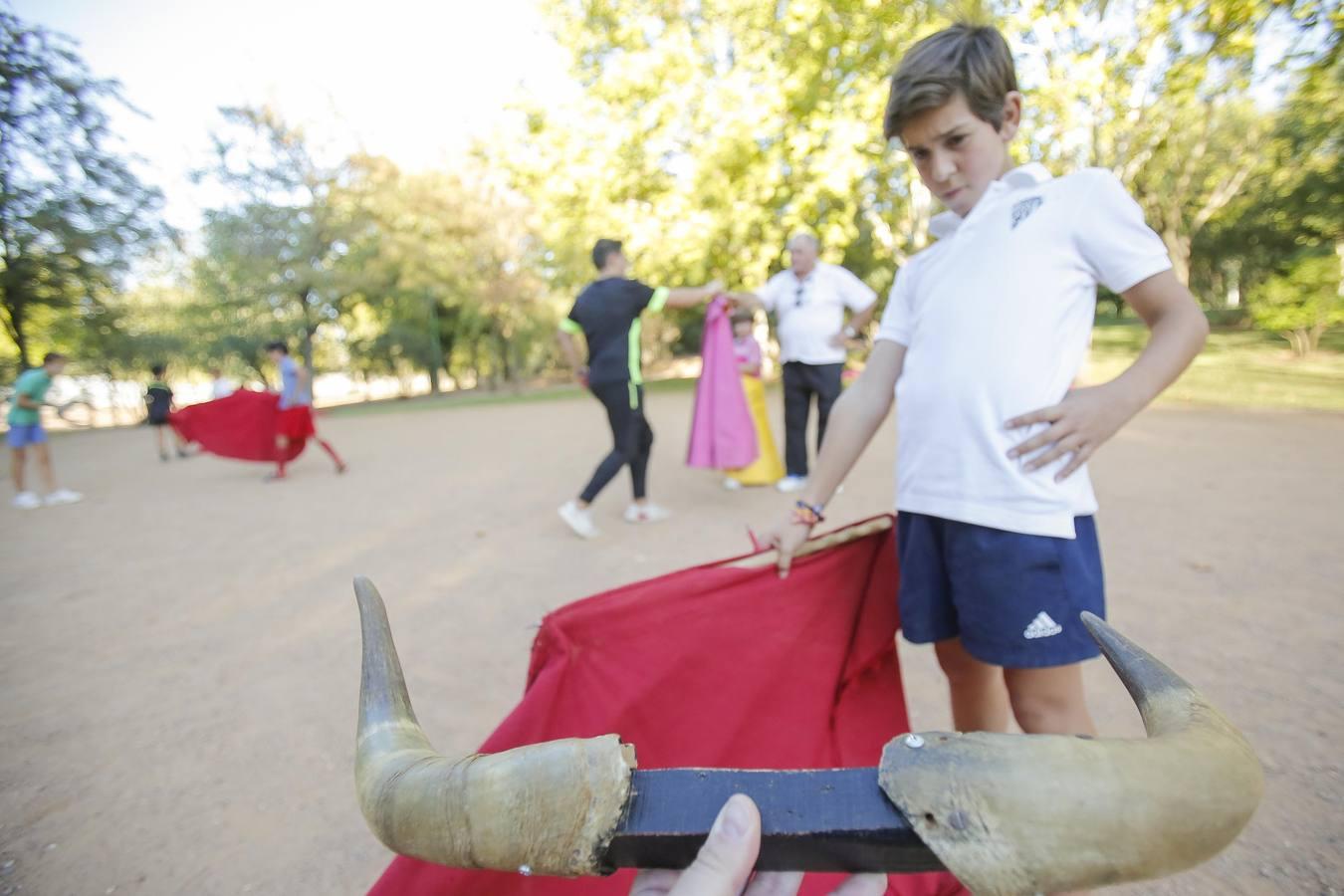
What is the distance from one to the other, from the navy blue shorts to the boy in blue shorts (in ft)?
34.4

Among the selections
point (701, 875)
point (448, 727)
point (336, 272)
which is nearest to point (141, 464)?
point (448, 727)

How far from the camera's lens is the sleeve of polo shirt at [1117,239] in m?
1.47

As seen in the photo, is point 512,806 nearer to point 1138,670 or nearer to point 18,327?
point 1138,670

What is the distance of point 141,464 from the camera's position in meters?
12.4

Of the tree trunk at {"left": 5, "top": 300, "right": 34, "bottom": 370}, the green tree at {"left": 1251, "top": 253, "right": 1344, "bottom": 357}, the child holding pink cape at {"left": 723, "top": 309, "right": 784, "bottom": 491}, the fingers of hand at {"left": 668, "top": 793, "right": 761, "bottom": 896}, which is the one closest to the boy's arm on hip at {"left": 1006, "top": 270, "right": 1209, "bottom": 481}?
the fingers of hand at {"left": 668, "top": 793, "right": 761, "bottom": 896}

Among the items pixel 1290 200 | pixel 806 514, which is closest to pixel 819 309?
pixel 806 514

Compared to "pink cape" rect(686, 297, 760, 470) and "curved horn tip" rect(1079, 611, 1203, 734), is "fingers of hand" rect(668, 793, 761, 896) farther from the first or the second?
"pink cape" rect(686, 297, 760, 470)

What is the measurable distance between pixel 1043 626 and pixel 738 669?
0.76 meters

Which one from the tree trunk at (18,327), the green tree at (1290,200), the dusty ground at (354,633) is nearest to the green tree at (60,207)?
the tree trunk at (18,327)

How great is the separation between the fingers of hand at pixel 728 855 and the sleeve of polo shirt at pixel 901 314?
4.72ft

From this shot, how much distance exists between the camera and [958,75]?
1.55 m

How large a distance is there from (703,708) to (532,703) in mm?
490

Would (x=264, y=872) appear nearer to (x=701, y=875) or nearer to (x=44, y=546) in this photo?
(x=701, y=875)

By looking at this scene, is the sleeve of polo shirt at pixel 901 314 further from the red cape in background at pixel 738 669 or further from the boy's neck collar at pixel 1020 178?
the red cape in background at pixel 738 669
